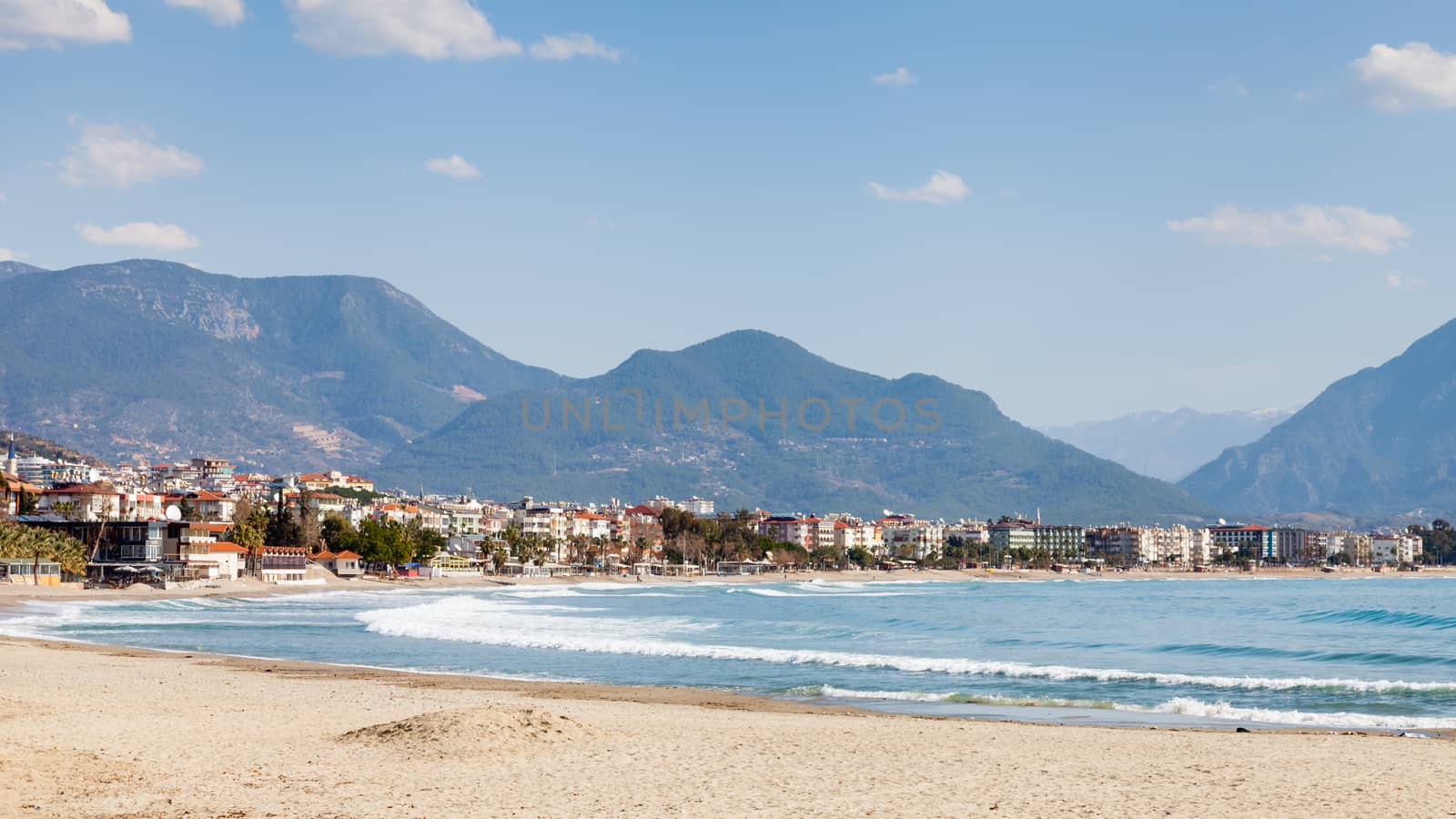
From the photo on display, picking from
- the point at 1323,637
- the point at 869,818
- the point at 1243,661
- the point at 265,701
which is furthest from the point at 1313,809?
the point at 1323,637

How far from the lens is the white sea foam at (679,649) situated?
2627 centimetres

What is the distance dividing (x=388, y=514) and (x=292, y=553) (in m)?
63.1

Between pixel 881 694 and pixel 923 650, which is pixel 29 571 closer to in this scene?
pixel 923 650

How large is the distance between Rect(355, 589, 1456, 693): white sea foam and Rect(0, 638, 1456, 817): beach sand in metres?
8.41

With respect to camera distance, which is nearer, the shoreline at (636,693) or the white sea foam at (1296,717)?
the shoreline at (636,693)

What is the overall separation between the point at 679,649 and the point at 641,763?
20621 mm

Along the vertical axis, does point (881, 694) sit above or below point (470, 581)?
above

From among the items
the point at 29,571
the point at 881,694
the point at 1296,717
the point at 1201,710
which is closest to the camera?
the point at 1296,717

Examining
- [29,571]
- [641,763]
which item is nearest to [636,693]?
[641,763]

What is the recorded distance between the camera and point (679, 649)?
3472 cm

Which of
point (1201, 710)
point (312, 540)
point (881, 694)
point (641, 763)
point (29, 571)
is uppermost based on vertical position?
point (312, 540)

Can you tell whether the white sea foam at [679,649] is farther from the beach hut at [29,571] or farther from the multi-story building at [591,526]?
the multi-story building at [591,526]

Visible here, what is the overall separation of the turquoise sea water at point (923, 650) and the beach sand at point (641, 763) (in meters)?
4.08

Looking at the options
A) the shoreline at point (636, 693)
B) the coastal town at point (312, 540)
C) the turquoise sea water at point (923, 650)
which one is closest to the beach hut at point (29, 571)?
the coastal town at point (312, 540)
